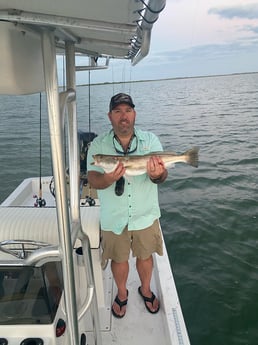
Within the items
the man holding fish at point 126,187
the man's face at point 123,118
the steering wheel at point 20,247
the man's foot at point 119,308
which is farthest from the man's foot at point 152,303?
the man's face at point 123,118

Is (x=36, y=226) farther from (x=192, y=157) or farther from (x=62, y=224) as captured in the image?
(x=192, y=157)

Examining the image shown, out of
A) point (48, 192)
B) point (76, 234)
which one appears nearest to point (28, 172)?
point (48, 192)

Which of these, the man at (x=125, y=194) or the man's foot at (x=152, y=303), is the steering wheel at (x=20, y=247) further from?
the man's foot at (x=152, y=303)

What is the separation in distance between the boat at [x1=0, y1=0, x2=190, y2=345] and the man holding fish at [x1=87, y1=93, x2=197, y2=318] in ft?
0.51

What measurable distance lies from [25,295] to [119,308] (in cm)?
132

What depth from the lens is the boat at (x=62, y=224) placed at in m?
1.33

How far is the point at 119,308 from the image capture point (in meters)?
3.05

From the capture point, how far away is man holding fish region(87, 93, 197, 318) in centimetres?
259

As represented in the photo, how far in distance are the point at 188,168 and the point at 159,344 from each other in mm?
8426

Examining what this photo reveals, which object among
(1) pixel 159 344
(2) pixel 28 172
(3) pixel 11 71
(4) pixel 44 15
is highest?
(4) pixel 44 15

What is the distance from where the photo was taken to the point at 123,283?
10.1 ft

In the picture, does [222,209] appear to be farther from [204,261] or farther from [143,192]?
[143,192]

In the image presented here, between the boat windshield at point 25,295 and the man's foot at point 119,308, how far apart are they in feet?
3.88

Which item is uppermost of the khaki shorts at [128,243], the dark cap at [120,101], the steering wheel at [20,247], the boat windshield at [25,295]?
the dark cap at [120,101]
